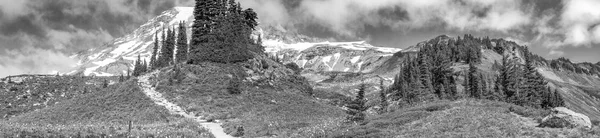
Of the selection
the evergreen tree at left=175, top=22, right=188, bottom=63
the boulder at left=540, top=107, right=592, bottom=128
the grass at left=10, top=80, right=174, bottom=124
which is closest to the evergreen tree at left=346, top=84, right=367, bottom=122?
the boulder at left=540, top=107, right=592, bottom=128

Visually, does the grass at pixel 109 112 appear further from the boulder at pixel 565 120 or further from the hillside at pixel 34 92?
the hillside at pixel 34 92

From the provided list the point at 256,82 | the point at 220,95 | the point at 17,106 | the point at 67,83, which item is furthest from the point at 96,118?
the point at 67,83

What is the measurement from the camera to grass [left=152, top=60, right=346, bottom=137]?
3906cm

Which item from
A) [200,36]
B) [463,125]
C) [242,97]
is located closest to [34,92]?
[200,36]

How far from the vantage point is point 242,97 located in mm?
49938

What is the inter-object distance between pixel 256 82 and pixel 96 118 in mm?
24790

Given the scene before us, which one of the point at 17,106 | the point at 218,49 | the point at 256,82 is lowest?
the point at 17,106

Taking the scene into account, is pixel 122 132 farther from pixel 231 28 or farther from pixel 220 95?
pixel 231 28

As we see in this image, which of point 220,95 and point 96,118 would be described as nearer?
point 96,118

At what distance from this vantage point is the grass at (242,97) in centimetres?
3906

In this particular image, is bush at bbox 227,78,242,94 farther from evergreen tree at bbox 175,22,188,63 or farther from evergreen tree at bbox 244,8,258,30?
evergreen tree at bbox 175,22,188,63

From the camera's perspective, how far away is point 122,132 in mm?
20703

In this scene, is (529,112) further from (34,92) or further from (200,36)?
(34,92)

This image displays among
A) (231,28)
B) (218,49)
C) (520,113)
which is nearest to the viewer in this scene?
(520,113)
